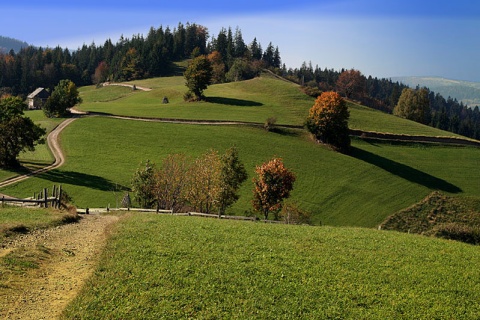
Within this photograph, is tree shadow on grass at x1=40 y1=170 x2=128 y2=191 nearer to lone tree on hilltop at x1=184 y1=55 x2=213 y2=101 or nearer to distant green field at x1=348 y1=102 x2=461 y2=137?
lone tree on hilltop at x1=184 y1=55 x2=213 y2=101

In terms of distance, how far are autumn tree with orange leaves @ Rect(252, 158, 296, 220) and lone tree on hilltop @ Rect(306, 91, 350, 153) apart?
116 ft

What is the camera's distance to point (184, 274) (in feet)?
70.1

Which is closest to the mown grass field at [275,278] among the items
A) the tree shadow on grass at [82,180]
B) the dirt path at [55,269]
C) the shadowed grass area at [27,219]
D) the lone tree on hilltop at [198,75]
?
the dirt path at [55,269]

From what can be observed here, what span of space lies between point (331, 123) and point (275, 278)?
70.3 meters

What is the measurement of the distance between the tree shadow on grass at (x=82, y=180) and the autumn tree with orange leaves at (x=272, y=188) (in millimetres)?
21655

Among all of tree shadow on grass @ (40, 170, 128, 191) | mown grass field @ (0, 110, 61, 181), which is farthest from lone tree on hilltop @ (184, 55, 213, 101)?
tree shadow on grass @ (40, 170, 128, 191)

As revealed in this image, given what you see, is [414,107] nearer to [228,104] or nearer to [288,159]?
[228,104]

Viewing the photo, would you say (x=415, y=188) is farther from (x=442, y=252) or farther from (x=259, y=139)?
(x=442, y=252)

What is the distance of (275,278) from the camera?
2141 cm

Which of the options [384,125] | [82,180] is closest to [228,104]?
[384,125]

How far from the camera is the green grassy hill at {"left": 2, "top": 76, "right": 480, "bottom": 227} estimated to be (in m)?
60.9

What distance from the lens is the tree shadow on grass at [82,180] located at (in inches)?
2360

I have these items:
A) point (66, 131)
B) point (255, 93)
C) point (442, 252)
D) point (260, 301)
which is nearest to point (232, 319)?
point (260, 301)

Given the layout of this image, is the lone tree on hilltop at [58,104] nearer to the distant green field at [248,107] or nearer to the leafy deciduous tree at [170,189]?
the distant green field at [248,107]
